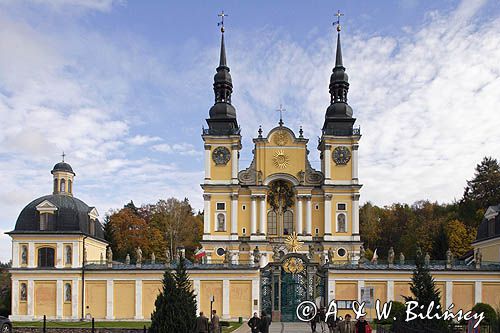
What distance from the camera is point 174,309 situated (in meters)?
23.7

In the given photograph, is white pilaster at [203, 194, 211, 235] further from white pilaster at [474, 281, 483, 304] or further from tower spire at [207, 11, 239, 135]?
white pilaster at [474, 281, 483, 304]

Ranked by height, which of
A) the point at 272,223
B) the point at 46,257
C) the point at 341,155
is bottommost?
the point at 46,257

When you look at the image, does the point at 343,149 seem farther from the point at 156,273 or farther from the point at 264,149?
the point at 156,273

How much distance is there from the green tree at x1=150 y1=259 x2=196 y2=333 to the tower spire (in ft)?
140

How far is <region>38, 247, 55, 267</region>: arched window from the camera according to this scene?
45.7 metres

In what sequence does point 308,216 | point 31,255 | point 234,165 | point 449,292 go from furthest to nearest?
point 234,165, point 308,216, point 31,255, point 449,292

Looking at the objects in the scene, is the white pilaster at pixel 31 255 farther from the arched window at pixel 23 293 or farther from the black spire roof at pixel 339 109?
the black spire roof at pixel 339 109

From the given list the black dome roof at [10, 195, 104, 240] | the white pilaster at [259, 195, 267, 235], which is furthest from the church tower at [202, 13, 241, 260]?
the black dome roof at [10, 195, 104, 240]

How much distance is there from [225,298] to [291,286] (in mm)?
4332

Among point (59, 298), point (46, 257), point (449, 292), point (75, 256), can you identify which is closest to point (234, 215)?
point (75, 256)

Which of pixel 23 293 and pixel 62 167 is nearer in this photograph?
pixel 23 293

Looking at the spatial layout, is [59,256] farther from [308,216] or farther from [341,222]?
[341,222]

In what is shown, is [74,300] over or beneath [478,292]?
beneath

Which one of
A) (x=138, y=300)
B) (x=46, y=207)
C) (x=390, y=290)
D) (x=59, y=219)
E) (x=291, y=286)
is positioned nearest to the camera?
(x=291, y=286)
